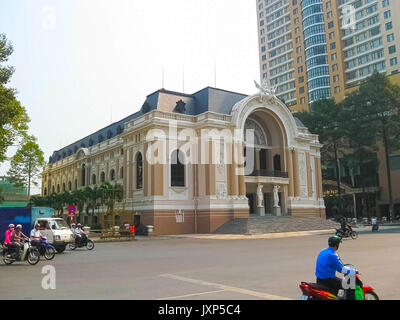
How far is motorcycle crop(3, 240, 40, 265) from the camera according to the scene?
14.5 meters

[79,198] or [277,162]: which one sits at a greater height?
[277,162]

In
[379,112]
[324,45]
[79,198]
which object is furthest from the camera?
[324,45]

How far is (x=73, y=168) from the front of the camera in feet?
200

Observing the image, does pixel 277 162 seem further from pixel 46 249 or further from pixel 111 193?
pixel 46 249

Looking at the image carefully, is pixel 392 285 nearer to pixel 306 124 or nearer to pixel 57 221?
pixel 57 221

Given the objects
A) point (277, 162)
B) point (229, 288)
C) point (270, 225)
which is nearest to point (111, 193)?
point (270, 225)

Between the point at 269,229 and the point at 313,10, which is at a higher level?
the point at 313,10

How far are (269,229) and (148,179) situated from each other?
12568 mm

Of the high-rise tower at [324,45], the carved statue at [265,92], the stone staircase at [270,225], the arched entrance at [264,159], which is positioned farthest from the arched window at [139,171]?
the high-rise tower at [324,45]

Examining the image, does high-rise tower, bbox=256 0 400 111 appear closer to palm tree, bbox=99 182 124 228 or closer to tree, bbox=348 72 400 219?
tree, bbox=348 72 400 219

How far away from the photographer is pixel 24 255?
47.5 feet

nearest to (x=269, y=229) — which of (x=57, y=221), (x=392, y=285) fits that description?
(x=57, y=221)

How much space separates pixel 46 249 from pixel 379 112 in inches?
1933
